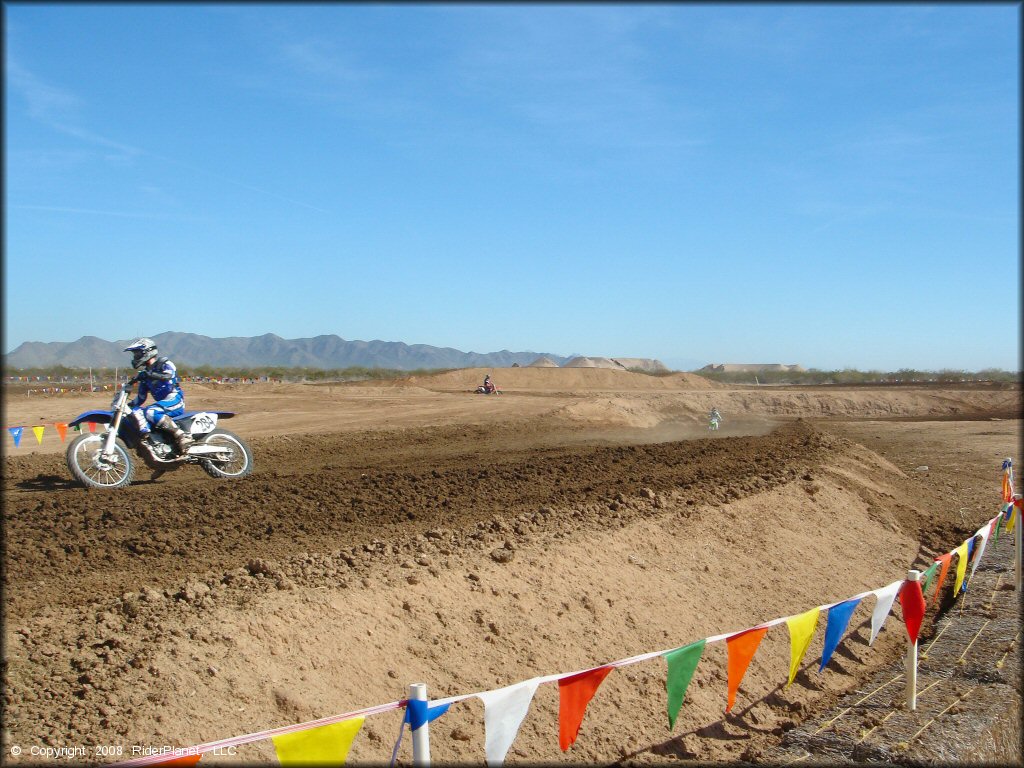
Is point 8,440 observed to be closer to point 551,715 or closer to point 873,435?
point 551,715

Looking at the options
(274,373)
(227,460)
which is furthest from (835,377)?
(227,460)

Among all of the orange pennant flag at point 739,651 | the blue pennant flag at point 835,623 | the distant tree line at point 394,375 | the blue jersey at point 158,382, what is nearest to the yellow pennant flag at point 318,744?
the orange pennant flag at point 739,651

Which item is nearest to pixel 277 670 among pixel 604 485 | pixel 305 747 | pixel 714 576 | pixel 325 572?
pixel 325 572

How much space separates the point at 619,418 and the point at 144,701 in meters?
28.2

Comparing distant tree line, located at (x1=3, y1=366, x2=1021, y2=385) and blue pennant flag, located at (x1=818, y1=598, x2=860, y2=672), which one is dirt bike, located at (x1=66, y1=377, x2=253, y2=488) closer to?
blue pennant flag, located at (x1=818, y1=598, x2=860, y2=672)

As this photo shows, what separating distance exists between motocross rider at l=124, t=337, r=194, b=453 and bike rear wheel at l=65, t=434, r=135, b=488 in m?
0.47

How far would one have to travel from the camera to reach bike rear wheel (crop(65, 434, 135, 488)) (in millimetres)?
10141

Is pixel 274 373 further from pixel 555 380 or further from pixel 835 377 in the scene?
pixel 835 377

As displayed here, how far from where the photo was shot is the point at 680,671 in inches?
215

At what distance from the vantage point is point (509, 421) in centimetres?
2653

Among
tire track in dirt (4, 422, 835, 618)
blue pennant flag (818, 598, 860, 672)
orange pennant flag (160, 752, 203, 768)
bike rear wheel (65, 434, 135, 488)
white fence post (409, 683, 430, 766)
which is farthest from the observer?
bike rear wheel (65, 434, 135, 488)

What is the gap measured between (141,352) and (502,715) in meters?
8.78

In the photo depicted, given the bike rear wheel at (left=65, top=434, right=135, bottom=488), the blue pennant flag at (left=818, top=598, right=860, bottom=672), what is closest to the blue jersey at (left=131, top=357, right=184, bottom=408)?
the bike rear wheel at (left=65, top=434, right=135, bottom=488)

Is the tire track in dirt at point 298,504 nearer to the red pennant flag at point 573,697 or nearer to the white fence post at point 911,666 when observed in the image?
the red pennant flag at point 573,697
